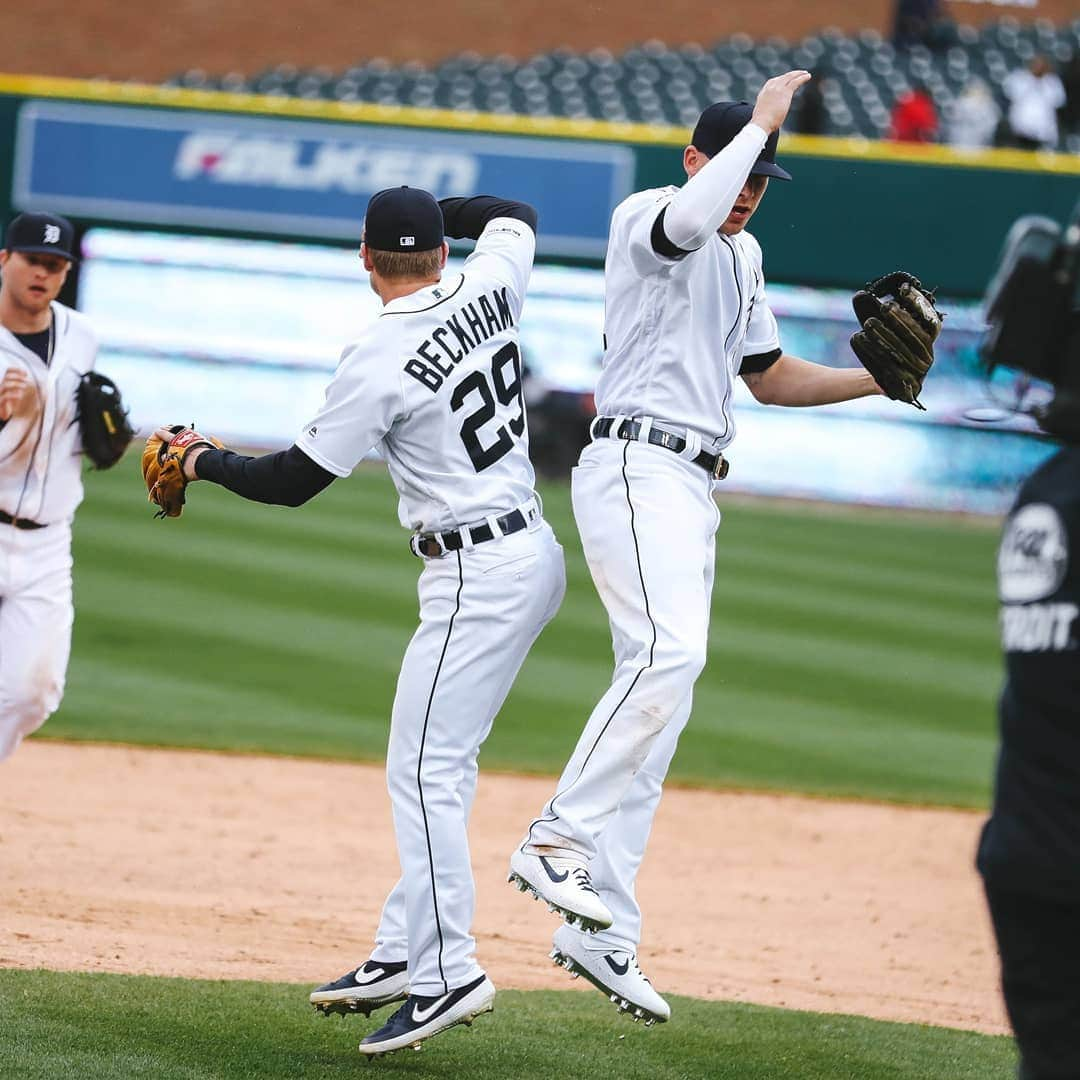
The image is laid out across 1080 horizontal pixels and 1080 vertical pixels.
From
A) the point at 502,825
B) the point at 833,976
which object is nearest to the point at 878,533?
the point at 502,825

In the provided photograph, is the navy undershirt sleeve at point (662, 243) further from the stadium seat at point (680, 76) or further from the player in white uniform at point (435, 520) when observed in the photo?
the stadium seat at point (680, 76)

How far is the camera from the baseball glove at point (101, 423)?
618 cm

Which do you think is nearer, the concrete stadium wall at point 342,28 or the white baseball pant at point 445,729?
the white baseball pant at point 445,729

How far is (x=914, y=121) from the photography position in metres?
20.2

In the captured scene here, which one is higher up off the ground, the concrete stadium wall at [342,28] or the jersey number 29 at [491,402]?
the concrete stadium wall at [342,28]

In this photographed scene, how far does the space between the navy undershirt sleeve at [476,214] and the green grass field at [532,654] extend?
4898 mm

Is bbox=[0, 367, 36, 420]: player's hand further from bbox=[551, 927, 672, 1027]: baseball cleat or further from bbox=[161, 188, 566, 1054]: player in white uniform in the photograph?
bbox=[551, 927, 672, 1027]: baseball cleat

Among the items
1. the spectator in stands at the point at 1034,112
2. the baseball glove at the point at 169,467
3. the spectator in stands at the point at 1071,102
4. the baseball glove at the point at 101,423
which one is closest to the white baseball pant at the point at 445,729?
the baseball glove at the point at 169,467

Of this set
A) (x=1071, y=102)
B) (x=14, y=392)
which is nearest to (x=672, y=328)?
(x=14, y=392)

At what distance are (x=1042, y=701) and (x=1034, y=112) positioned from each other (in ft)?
59.0

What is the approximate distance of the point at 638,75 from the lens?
23.9 meters

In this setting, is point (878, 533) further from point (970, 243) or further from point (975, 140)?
point (975, 140)

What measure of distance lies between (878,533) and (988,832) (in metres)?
15.3

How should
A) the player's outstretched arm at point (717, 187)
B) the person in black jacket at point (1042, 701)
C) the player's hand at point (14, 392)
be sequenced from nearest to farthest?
the person in black jacket at point (1042, 701)
the player's outstretched arm at point (717, 187)
the player's hand at point (14, 392)
